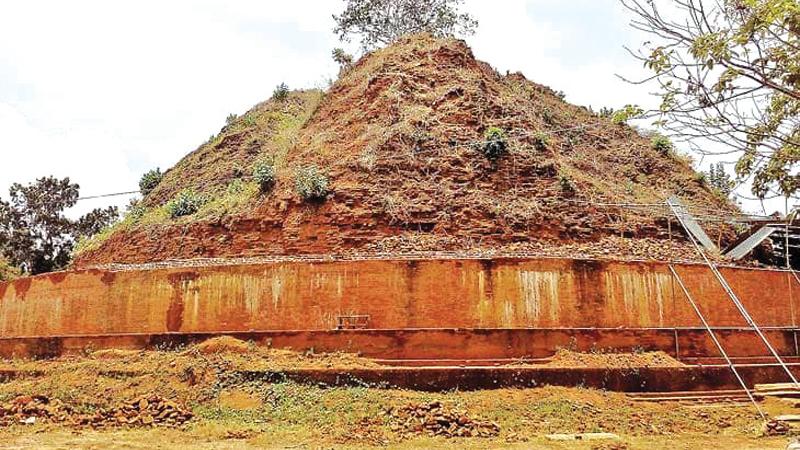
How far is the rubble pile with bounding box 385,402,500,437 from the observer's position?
992 cm

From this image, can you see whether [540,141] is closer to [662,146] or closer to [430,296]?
[430,296]

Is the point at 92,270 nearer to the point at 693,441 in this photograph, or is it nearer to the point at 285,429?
the point at 285,429

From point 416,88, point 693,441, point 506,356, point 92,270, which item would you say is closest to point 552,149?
point 416,88

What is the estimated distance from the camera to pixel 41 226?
27516 mm

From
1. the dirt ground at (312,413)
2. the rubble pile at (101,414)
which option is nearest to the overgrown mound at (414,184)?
the dirt ground at (312,413)

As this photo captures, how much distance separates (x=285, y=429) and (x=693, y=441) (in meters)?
5.54

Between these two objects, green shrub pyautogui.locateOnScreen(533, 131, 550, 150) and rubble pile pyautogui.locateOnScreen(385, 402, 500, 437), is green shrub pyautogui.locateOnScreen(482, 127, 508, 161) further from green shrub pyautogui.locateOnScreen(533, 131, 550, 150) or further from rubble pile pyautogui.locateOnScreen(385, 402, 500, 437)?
rubble pile pyautogui.locateOnScreen(385, 402, 500, 437)

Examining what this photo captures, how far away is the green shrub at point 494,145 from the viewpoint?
1733 cm

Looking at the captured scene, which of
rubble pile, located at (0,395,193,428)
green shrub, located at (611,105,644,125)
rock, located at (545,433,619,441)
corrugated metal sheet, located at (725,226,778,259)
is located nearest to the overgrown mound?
corrugated metal sheet, located at (725,226,778,259)

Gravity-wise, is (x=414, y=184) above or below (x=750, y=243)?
above

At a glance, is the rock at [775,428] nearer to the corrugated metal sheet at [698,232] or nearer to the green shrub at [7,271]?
the corrugated metal sheet at [698,232]

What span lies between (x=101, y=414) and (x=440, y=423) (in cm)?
496

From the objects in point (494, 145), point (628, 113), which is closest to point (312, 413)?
point (628, 113)

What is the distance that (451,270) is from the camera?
1290 centimetres
